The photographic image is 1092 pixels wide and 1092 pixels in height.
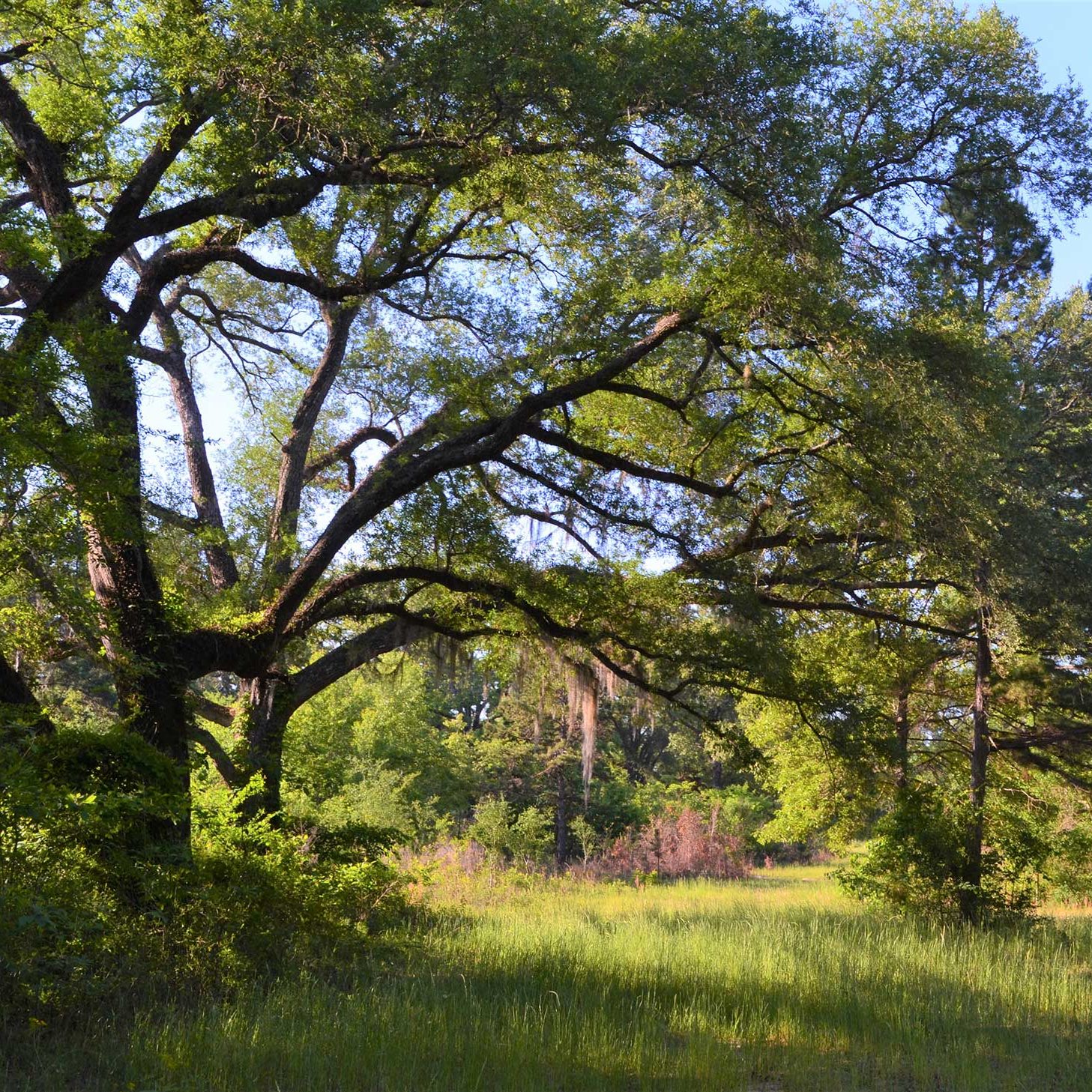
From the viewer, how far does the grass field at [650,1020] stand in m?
6.37

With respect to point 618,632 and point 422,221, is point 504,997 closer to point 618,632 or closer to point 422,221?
point 618,632

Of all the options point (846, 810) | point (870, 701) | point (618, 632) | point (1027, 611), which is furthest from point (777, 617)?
point (846, 810)

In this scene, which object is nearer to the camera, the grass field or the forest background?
the grass field

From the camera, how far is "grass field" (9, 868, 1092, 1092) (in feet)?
20.9

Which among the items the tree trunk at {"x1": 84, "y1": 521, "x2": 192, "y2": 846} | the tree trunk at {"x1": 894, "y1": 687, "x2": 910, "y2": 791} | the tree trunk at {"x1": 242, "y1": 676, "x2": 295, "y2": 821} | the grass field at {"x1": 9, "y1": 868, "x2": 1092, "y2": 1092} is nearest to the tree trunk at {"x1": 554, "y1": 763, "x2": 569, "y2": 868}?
the tree trunk at {"x1": 894, "y1": 687, "x2": 910, "y2": 791}

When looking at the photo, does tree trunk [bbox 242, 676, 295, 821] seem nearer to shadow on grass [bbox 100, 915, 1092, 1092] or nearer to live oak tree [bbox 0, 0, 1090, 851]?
live oak tree [bbox 0, 0, 1090, 851]

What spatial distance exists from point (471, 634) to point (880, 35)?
26.2 ft

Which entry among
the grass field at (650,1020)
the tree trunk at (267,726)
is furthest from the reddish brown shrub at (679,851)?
the tree trunk at (267,726)

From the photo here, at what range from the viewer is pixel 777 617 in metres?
12.1

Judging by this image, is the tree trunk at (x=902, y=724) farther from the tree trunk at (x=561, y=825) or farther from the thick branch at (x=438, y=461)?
the tree trunk at (x=561, y=825)

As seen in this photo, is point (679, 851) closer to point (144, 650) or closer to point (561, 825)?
point (561, 825)

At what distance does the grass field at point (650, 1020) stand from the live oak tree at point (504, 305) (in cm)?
308

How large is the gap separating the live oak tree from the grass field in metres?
Answer: 3.08

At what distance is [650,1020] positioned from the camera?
8.27m
